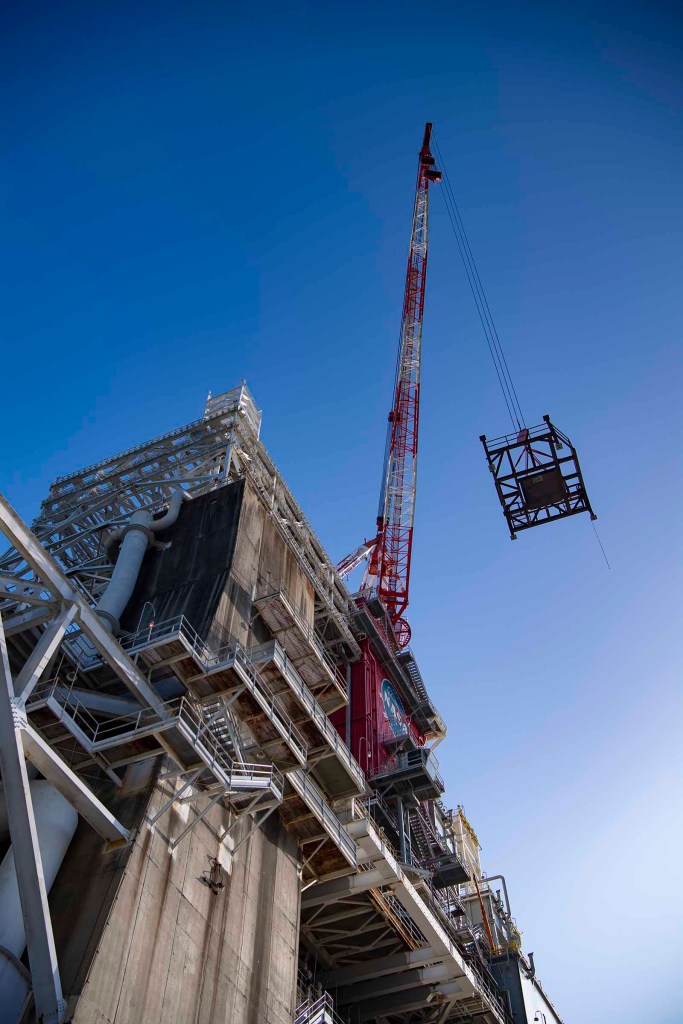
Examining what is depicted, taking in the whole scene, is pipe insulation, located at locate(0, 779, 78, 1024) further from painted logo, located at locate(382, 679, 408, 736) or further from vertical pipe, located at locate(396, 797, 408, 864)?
painted logo, located at locate(382, 679, 408, 736)

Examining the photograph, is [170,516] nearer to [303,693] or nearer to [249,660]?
[249,660]

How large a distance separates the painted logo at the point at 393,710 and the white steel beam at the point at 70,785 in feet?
122

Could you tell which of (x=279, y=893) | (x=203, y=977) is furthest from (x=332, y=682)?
(x=203, y=977)

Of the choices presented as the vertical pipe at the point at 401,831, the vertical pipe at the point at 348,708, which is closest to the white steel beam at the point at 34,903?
the vertical pipe at the point at 401,831

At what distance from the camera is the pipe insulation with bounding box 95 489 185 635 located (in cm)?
4069

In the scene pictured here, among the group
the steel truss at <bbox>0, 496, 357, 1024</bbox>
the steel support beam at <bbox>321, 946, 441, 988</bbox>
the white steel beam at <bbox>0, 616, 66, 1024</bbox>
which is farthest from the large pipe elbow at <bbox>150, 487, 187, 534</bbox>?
the steel support beam at <bbox>321, 946, 441, 988</bbox>

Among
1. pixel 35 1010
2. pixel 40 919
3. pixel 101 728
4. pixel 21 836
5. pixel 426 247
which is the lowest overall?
pixel 35 1010

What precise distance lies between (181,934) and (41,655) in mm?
10264

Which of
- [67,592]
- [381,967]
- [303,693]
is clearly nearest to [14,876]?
[67,592]

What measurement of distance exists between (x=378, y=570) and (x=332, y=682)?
49.7 m

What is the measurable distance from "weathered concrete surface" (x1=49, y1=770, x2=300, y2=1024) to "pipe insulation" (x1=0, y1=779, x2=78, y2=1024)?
891 mm

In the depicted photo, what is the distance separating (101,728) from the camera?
108ft

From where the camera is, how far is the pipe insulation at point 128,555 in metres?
40.7

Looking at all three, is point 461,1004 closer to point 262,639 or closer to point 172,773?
point 262,639
